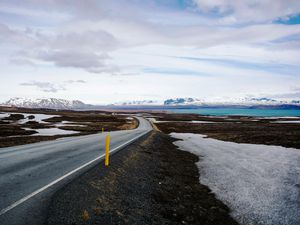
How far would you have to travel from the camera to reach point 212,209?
9133mm

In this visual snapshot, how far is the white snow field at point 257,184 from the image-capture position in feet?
28.6

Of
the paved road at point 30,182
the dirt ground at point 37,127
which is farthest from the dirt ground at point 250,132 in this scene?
the paved road at point 30,182

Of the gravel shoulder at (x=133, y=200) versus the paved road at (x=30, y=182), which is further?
the gravel shoulder at (x=133, y=200)

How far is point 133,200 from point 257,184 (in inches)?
267

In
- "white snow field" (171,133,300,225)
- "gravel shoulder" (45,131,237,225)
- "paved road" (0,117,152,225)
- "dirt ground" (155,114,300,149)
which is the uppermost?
"paved road" (0,117,152,225)

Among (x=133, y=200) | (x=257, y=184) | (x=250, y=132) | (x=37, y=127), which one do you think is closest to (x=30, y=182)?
(x=133, y=200)

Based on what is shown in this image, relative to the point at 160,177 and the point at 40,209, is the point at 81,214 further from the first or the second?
the point at 160,177

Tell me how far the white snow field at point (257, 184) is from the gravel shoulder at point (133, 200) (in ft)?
2.29

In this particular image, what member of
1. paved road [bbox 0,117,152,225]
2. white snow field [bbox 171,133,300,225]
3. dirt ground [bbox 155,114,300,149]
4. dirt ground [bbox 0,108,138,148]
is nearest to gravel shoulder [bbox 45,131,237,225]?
paved road [bbox 0,117,152,225]

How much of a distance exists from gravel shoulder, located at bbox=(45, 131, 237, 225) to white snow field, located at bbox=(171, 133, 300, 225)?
70 centimetres

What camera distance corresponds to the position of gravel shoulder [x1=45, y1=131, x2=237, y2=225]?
6770 mm

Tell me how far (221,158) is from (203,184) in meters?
7.21

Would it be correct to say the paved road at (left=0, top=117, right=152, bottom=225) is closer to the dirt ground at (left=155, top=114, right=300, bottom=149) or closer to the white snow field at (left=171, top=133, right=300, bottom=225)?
the white snow field at (left=171, top=133, right=300, bottom=225)

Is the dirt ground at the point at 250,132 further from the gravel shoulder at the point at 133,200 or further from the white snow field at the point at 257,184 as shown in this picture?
the gravel shoulder at the point at 133,200
